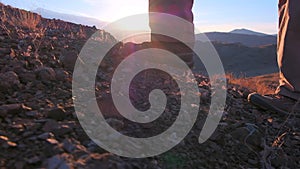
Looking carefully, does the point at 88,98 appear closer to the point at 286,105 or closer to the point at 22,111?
the point at 22,111

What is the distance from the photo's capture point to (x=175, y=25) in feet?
11.3

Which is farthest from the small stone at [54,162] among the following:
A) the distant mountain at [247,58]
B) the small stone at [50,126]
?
the distant mountain at [247,58]

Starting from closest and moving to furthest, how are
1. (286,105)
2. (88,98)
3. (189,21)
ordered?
(88,98)
(286,105)
(189,21)

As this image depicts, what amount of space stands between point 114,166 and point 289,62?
1761 mm

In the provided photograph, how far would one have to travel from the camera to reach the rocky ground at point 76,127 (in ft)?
3.74

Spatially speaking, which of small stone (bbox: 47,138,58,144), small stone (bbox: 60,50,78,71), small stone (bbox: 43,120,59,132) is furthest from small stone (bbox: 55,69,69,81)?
small stone (bbox: 47,138,58,144)

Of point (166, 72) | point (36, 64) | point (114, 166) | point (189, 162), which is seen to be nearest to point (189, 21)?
point (166, 72)

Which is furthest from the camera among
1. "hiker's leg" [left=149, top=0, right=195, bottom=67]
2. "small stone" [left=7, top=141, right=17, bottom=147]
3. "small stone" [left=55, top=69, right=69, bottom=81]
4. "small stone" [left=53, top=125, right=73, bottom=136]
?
"hiker's leg" [left=149, top=0, right=195, bottom=67]

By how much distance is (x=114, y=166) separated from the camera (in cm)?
112

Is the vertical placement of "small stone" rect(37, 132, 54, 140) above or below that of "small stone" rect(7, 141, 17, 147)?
below

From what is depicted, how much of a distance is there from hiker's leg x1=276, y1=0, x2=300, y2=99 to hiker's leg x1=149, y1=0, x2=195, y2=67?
1.13 meters

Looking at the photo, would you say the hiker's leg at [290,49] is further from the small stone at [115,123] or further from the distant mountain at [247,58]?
the distant mountain at [247,58]

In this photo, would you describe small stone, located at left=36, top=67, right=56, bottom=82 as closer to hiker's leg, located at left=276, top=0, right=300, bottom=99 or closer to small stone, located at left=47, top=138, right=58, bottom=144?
small stone, located at left=47, top=138, right=58, bottom=144

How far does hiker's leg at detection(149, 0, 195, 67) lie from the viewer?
133 inches
